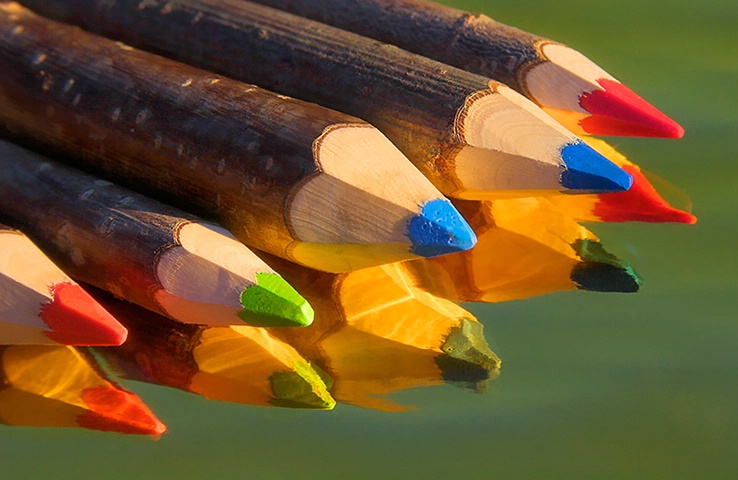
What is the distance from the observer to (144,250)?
0.88m

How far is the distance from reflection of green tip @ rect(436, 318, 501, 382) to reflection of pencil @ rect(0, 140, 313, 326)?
12 centimetres

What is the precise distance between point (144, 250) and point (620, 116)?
43 centimetres

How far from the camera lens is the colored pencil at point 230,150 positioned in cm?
87

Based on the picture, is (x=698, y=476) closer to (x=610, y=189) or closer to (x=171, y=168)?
(x=610, y=189)

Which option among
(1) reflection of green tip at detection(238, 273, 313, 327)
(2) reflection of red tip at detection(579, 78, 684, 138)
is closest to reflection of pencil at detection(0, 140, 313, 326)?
(1) reflection of green tip at detection(238, 273, 313, 327)

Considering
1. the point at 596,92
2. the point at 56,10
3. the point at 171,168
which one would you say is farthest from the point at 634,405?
the point at 56,10

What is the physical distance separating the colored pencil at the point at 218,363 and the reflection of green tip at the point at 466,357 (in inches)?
3.7

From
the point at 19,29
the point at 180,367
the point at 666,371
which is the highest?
the point at 19,29

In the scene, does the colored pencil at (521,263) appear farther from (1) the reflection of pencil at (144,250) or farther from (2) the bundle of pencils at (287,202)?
(1) the reflection of pencil at (144,250)

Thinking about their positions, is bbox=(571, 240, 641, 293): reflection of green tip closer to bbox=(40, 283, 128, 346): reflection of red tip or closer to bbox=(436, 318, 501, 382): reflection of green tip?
bbox=(436, 318, 501, 382): reflection of green tip

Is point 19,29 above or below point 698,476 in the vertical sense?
above

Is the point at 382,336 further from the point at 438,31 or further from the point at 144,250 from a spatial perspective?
the point at 438,31

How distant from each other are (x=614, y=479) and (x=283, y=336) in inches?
11.0

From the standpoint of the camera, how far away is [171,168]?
37.7 inches
